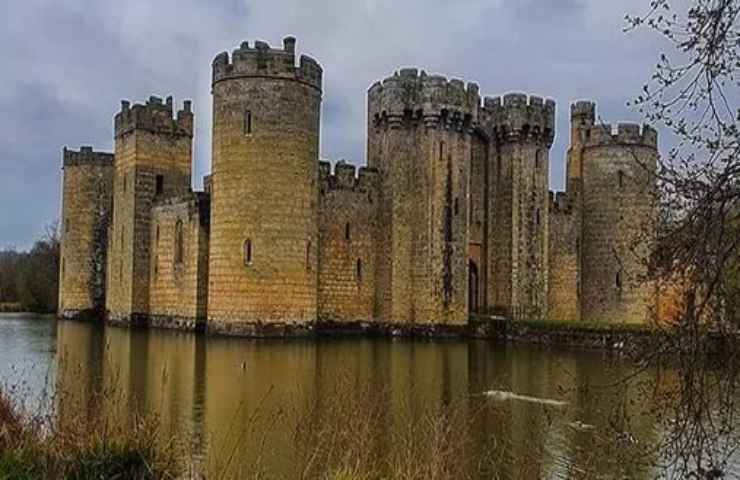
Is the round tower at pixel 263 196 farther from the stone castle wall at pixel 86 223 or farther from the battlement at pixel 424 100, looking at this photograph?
the stone castle wall at pixel 86 223

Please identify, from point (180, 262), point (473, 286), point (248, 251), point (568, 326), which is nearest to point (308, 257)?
point (248, 251)

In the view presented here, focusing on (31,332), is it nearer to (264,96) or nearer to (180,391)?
(264,96)

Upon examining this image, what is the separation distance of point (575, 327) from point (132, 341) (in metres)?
13.0

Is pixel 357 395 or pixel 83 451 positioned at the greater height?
pixel 83 451

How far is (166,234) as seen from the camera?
34.2m

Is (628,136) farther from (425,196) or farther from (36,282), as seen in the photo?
(36,282)

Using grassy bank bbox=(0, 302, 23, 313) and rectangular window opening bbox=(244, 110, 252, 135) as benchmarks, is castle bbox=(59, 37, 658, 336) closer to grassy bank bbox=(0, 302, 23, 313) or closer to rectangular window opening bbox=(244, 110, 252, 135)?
rectangular window opening bbox=(244, 110, 252, 135)

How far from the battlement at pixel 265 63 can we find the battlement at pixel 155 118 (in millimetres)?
7223

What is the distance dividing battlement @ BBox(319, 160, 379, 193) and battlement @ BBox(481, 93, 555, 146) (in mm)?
4934

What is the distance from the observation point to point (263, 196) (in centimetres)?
2875

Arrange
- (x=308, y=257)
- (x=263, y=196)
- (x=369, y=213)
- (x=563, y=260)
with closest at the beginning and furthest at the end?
(x=263, y=196) < (x=308, y=257) < (x=369, y=213) < (x=563, y=260)

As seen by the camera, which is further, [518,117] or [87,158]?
[87,158]

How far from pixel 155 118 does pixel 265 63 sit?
28.2ft

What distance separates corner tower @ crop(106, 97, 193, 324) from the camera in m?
35.7
